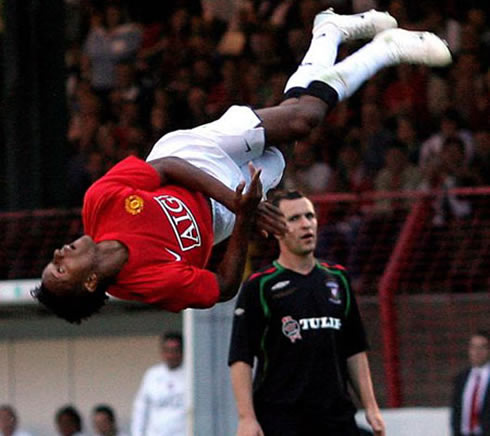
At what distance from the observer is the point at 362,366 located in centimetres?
755

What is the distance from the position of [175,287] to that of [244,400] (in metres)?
1.25

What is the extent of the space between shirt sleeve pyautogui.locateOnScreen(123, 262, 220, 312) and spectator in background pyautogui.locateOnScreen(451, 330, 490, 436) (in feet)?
11.7

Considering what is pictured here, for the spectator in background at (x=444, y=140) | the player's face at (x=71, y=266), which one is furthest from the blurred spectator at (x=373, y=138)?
the player's face at (x=71, y=266)

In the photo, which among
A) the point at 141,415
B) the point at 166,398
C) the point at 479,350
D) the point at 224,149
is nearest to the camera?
the point at 224,149

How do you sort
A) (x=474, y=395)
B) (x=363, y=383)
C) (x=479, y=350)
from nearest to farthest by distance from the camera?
1. (x=363, y=383)
2. (x=474, y=395)
3. (x=479, y=350)

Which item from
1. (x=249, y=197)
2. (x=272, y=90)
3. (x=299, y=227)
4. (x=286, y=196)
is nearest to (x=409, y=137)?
(x=272, y=90)

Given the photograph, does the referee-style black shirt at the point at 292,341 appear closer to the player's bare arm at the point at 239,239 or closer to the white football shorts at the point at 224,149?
the white football shorts at the point at 224,149

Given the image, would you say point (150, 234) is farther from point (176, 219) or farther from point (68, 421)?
point (68, 421)

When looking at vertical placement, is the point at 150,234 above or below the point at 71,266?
above

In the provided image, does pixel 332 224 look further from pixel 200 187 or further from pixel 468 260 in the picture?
pixel 200 187

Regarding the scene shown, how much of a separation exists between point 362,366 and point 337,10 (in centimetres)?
564

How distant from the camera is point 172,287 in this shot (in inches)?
244

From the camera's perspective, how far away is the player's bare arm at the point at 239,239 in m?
6.11

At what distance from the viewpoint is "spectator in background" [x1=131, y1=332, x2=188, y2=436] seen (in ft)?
34.7
